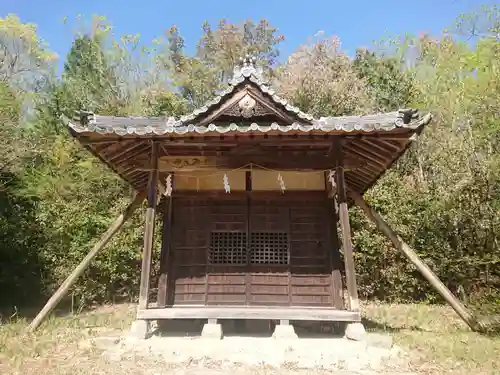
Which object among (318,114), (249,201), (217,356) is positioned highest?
(318,114)

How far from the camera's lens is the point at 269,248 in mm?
8742

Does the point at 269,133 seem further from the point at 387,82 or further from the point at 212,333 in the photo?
the point at 387,82

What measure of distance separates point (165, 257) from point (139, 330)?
1.86 m

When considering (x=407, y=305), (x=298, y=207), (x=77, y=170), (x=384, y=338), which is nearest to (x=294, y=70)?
(x=77, y=170)

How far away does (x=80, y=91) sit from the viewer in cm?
2380

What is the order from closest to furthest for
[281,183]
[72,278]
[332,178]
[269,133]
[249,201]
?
[269,133] < [281,183] < [332,178] < [72,278] < [249,201]

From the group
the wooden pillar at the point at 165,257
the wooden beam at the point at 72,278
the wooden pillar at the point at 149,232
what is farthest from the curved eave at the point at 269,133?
the wooden pillar at the point at 165,257

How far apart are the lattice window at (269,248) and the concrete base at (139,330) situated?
2588 millimetres

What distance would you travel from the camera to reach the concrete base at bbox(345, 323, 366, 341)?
273 inches

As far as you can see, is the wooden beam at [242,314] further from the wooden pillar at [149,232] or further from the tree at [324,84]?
the tree at [324,84]

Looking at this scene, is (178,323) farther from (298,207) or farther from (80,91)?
(80,91)

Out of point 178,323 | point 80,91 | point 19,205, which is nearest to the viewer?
point 178,323

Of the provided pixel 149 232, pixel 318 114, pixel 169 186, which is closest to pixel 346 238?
pixel 149 232

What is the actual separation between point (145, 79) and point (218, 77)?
5.12 meters
